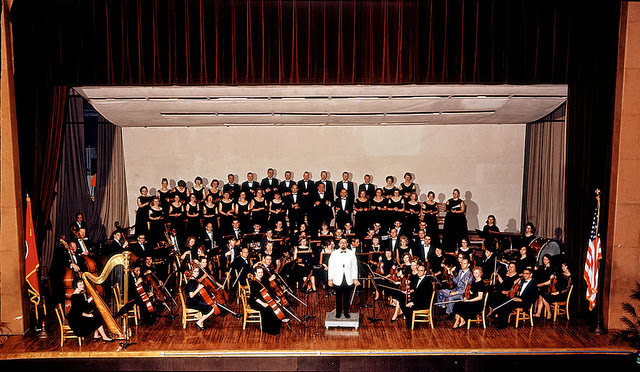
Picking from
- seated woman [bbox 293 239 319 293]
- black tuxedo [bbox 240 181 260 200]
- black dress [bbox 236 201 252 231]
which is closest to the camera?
seated woman [bbox 293 239 319 293]

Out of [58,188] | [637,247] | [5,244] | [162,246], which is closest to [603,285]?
[637,247]

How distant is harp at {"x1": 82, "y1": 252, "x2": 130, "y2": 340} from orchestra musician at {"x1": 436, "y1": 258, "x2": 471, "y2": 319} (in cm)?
512

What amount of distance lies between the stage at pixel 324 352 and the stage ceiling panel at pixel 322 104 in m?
4.88

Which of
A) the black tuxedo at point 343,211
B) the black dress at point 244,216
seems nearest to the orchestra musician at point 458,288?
the black tuxedo at point 343,211

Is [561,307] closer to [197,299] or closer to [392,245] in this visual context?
[392,245]

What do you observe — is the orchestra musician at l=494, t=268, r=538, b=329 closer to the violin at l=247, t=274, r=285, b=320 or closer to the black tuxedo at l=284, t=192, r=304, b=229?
the violin at l=247, t=274, r=285, b=320

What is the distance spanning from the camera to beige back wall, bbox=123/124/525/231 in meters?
13.6

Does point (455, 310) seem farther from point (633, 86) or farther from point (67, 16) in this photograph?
point (67, 16)

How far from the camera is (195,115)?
12.3 m

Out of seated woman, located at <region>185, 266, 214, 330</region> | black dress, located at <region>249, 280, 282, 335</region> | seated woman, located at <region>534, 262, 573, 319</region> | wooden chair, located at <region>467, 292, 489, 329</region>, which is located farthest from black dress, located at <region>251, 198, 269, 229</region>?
seated woman, located at <region>534, 262, 573, 319</region>

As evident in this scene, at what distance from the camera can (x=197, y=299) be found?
8.50 m

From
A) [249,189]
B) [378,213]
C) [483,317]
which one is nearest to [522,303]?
[483,317]

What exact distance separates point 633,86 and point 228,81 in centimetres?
659

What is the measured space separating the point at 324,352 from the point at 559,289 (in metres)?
4.18
